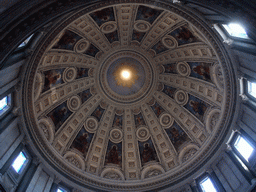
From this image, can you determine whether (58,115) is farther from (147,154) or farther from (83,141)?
(147,154)

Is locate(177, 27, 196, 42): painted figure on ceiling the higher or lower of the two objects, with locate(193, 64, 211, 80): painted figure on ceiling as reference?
higher

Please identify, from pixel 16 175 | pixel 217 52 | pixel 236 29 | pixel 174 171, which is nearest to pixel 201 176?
pixel 174 171

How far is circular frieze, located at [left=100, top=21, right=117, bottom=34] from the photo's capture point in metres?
22.9

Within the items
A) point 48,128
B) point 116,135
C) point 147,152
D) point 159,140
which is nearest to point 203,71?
point 159,140

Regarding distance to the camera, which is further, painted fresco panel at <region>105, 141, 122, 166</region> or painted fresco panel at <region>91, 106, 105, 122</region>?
painted fresco panel at <region>91, 106, 105, 122</region>

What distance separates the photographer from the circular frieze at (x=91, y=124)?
26.3 metres

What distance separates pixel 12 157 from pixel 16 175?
1.30 metres

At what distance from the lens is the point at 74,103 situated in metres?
26.0

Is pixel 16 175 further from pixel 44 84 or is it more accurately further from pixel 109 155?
pixel 109 155

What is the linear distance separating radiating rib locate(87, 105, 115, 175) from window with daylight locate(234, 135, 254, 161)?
544 inches

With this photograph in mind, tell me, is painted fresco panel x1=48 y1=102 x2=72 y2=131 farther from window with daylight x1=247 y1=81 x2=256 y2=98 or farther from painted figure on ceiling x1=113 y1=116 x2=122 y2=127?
window with daylight x1=247 y1=81 x2=256 y2=98

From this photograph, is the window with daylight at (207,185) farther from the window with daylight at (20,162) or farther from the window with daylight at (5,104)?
the window with daylight at (5,104)

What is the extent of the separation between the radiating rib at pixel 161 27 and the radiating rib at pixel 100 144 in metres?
9.74

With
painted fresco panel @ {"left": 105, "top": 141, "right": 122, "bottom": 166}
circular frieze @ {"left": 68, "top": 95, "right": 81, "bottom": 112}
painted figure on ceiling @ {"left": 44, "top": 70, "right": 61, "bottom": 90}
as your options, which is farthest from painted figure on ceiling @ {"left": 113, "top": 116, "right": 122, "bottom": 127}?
painted figure on ceiling @ {"left": 44, "top": 70, "right": 61, "bottom": 90}
